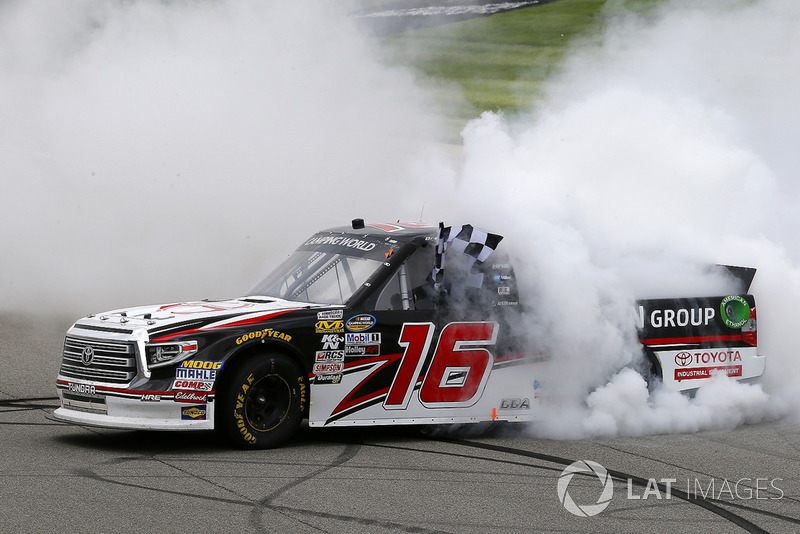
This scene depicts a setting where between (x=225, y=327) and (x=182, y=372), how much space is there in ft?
1.38

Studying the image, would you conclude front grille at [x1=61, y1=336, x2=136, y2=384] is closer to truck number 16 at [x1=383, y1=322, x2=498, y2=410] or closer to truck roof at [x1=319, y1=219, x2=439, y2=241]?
truck number 16 at [x1=383, y1=322, x2=498, y2=410]

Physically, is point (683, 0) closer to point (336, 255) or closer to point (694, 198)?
point (694, 198)

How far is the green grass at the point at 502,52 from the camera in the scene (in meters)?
22.7

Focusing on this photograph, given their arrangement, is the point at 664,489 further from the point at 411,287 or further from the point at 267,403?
the point at 267,403

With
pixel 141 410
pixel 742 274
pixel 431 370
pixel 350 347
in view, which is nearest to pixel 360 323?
pixel 350 347

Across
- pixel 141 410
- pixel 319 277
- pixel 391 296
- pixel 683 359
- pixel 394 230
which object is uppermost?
pixel 394 230

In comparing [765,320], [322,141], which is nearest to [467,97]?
[322,141]

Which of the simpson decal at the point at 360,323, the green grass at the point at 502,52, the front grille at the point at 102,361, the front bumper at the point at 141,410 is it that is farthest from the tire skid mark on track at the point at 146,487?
the green grass at the point at 502,52

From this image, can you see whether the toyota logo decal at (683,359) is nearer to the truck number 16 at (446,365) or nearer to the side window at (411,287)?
the truck number 16 at (446,365)

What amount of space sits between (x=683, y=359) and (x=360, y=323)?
9.36ft

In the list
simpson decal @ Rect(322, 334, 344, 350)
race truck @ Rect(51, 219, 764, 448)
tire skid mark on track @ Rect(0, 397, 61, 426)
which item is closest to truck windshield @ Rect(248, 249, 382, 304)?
race truck @ Rect(51, 219, 764, 448)

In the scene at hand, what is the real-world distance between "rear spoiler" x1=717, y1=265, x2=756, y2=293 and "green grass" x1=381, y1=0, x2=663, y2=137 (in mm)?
12471

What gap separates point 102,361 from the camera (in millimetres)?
7473

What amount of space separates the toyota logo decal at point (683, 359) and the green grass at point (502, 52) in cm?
1299
